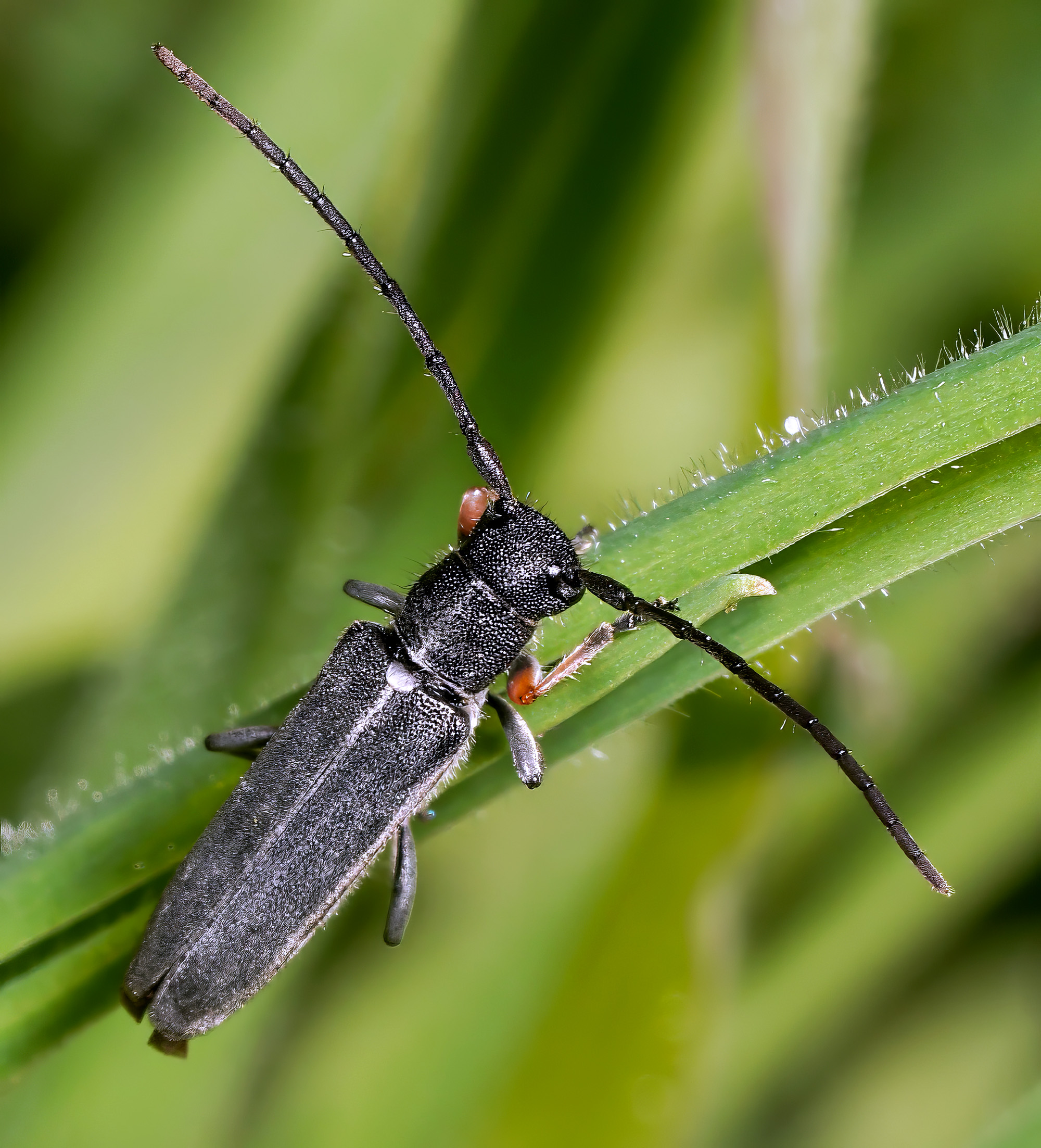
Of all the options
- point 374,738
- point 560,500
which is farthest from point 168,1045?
point 560,500

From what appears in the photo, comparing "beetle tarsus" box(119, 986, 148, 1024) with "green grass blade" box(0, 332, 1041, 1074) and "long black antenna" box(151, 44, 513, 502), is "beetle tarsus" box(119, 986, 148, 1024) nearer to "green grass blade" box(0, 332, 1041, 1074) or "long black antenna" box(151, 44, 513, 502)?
"green grass blade" box(0, 332, 1041, 1074)

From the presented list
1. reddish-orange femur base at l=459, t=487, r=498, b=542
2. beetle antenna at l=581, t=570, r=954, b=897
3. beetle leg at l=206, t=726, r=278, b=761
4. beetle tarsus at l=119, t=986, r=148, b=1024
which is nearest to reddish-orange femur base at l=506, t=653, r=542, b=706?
beetle antenna at l=581, t=570, r=954, b=897

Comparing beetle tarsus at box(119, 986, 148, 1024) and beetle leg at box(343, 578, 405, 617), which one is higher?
beetle leg at box(343, 578, 405, 617)

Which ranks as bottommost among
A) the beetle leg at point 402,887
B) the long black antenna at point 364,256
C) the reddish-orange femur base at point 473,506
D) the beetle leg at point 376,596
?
the beetle leg at point 402,887

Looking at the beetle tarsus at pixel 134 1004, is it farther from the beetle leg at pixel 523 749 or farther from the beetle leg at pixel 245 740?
the beetle leg at pixel 523 749

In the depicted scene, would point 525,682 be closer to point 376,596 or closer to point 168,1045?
point 376,596

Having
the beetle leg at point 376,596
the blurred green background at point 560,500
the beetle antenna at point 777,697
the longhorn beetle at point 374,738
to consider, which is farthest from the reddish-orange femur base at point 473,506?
the beetle antenna at point 777,697
